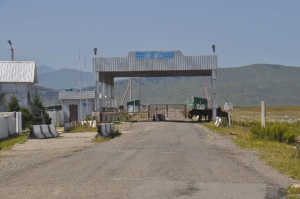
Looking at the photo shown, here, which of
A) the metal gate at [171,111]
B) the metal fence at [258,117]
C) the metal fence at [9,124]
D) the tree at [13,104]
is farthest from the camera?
the metal gate at [171,111]

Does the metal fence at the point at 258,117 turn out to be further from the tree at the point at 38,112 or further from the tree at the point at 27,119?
the tree at the point at 27,119

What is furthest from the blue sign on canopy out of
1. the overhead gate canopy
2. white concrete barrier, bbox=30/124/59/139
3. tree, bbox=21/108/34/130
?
white concrete barrier, bbox=30/124/59/139

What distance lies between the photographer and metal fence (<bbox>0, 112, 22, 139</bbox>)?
32750 mm

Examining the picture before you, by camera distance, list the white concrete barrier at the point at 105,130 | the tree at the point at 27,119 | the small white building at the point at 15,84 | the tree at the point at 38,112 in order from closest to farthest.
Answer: the white concrete barrier at the point at 105,130 < the tree at the point at 27,119 < the tree at the point at 38,112 < the small white building at the point at 15,84

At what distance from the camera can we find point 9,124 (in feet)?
115

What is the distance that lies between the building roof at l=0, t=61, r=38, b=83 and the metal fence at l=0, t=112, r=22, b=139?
67.2 ft

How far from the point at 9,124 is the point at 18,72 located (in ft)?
78.3

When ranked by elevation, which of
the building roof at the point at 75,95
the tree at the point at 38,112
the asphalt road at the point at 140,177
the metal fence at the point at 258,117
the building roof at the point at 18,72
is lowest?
the asphalt road at the point at 140,177

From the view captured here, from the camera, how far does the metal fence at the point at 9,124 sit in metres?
32.8

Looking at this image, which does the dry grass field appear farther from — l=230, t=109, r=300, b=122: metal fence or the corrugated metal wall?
the corrugated metal wall

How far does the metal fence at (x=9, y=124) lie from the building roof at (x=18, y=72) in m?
20.5

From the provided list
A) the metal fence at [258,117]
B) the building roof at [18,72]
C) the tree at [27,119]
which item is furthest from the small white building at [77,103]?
the tree at [27,119]

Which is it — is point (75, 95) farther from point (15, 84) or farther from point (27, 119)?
point (27, 119)

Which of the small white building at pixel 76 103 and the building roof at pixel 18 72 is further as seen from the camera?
the small white building at pixel 76 103
